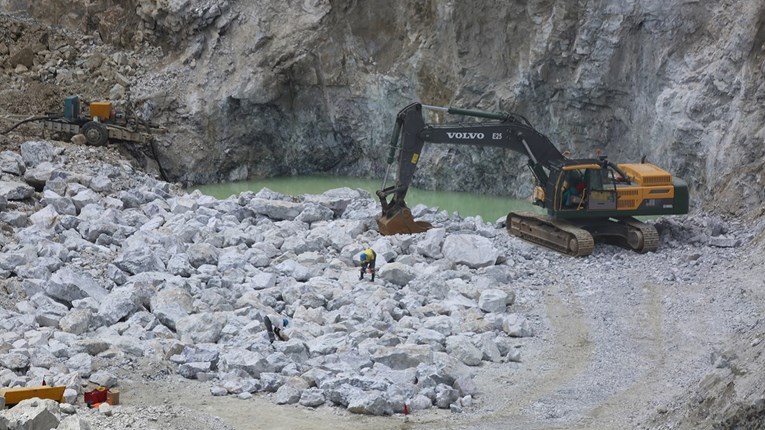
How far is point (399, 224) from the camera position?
17984mm

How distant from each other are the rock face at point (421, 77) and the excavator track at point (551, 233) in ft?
14.3

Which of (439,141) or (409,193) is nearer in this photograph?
(439,141)

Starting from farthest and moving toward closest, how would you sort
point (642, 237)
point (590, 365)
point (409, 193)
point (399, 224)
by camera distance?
1. point (409, 193)
2. point (399, 224)
3. point (642, 237)
4. point (590, 365)

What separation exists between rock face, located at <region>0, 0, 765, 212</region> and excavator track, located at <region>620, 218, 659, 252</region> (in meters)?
3.98

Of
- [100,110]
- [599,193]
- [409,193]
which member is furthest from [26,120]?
[599,193]

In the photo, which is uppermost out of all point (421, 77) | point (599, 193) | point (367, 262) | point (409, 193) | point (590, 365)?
point (421, 77)

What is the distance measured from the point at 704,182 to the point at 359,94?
935 centimetres

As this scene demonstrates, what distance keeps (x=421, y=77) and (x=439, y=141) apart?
8.74 meters

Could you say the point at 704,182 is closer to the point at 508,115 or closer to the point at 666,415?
the point at 508,115

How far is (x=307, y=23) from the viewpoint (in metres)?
27.2

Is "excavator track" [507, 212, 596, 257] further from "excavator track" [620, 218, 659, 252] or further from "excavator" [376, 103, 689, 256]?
"excavator track" [620, 218, 659, 252]

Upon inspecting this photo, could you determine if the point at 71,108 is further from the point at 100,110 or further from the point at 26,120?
the point at 26,120

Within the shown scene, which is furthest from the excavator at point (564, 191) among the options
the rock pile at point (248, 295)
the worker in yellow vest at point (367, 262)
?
the worker in yellow vest at point (367, 262)

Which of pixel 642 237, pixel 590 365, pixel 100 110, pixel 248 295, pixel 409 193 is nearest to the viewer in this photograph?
pixel 590 365
